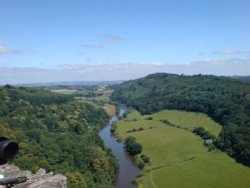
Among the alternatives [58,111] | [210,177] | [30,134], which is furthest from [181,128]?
[30,134]

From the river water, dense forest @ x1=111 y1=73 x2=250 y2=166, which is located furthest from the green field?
dense forest @ x1=111 y1=73 x2=250 y2=166

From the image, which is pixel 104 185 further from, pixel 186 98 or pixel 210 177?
pixel 186 98

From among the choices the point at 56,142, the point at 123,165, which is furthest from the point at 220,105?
the point at 56,142

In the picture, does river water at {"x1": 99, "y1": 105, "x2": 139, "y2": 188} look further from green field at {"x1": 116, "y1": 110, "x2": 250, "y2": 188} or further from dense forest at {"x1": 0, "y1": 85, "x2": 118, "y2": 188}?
green field at {"x1": 116, "y1": 110, "x2": 250, "y2": 188}

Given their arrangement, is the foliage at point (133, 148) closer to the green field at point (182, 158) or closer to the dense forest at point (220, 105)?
the green field at point (182, 158)

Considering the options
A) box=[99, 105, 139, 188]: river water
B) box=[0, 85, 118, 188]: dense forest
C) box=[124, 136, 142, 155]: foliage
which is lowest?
box=[99, 105, 139, 188]: river water

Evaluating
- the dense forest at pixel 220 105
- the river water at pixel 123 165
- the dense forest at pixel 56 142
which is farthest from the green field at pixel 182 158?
the dense forest at pixel 56 142
